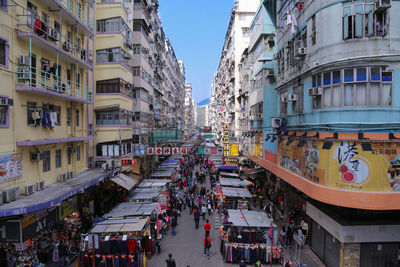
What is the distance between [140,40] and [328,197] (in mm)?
24073

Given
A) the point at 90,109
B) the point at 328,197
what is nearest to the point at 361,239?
the point at 328,197

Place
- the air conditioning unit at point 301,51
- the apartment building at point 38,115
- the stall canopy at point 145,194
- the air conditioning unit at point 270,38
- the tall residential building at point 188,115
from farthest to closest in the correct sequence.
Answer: the tall residential building at point 188,115 < the air conditioning unit at point 270,38 < the stall canopy at point 145,194 < the air conditioning unit at point 301,51 < the apartment building at point 38,115

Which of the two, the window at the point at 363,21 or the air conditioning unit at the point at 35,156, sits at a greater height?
the window at the point at 363,21

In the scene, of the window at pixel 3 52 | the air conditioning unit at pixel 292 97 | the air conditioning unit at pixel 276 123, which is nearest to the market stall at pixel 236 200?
the air conditioning unit at pixel 276 123

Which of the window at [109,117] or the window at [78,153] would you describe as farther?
the window at [109,117]

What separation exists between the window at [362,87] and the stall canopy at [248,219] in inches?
271

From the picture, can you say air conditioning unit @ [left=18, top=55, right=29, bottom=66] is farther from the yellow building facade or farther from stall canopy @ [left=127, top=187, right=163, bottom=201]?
stall canopy @ [left=127, top=187, right=163, bottom=201]

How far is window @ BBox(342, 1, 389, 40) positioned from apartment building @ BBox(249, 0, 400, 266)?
0.04 metres

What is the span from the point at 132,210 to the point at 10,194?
6.17 m

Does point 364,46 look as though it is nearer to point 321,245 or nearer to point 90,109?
point 321,245

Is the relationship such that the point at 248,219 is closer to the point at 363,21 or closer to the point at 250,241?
the point at 250,241

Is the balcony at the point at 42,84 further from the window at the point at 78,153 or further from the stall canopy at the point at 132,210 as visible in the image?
A: the stall canopy at the point at 132,210

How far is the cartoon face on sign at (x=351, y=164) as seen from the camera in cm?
1170

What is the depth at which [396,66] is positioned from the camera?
472 inches
